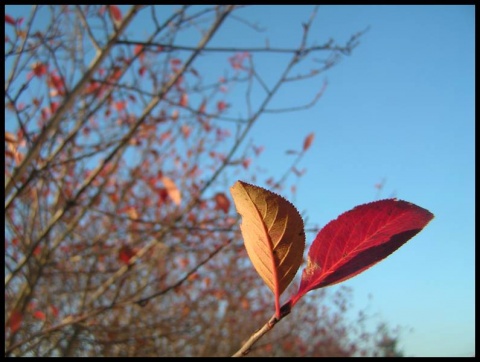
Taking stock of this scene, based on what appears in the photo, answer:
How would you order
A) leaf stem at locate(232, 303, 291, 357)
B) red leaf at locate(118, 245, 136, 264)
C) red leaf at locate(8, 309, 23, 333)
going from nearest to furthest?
1. leaf stem at locate(232, 303, 291, 357)
2. red leaf at locate(8, 309, 23, 333)
3. red leaf at locate(118, 245, 136, 264)

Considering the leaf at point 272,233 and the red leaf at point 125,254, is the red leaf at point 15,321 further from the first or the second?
the leaf at point 272,233

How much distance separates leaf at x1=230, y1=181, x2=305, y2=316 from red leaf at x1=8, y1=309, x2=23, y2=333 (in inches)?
73.9

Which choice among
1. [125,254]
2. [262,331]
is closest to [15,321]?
[125,254]

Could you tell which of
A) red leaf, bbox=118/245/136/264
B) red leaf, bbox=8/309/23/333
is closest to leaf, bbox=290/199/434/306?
red leaf, bbox=118/245/136/264

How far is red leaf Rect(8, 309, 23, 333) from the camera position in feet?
6.20

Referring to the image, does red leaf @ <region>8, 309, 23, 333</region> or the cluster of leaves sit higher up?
red leaf @ <region>8, 309, 23, 333</region>

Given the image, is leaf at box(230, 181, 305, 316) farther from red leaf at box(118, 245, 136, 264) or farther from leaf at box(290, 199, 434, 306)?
red leaf at box(118, 245, 136, 264)

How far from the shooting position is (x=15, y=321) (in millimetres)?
1922

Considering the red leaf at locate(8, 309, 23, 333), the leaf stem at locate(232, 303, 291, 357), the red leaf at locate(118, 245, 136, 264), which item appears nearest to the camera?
the leaf stem at locate(232, 303, 291, 357)

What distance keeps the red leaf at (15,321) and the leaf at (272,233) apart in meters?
1.88

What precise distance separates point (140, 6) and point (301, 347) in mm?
6896

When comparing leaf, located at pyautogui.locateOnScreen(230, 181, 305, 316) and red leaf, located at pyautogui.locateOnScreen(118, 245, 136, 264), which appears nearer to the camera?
leaf, located at pyautogui.locateOnScreen(230, 181, 305, 316)

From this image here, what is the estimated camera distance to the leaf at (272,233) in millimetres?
473

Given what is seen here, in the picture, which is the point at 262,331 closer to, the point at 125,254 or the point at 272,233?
the point at 272,233
